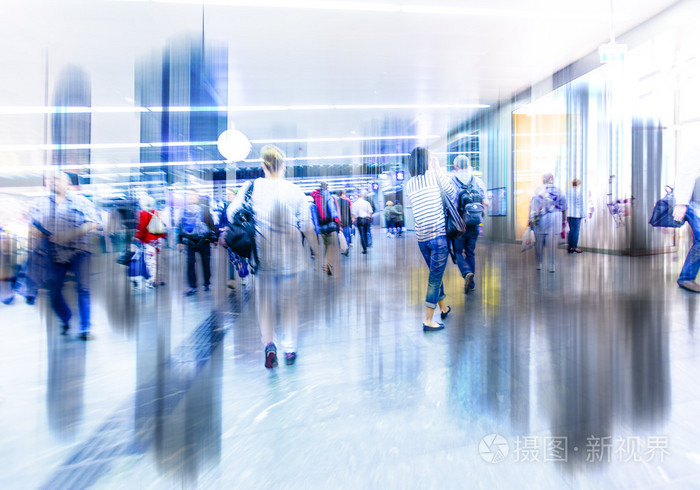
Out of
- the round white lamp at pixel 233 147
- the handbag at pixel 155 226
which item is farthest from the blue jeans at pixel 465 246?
the handbag at pixel 155 226

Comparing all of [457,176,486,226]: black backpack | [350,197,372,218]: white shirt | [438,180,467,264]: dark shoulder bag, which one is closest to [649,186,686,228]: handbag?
[457,176,486,226]: black backpack

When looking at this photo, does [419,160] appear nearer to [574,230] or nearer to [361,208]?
[361,208]

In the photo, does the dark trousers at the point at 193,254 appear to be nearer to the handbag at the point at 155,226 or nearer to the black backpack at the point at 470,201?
the handbag at the point at 155,226

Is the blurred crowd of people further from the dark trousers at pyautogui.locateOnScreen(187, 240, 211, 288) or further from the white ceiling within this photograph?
the white ceiling

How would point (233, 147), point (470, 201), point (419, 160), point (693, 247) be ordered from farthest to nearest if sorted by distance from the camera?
point (233, 147), point (470, 201), point (693, 247), point (419, 160)

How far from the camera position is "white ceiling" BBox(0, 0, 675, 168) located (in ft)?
17.2

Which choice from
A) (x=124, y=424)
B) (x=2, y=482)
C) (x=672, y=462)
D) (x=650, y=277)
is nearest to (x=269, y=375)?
(x=124, y=424)

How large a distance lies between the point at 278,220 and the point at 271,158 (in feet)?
1.34

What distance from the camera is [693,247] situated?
3768 millimetres

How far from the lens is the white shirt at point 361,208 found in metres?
8.54

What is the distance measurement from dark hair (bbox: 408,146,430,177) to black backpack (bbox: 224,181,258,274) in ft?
4.31

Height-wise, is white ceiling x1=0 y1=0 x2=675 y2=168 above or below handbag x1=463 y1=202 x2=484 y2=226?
above

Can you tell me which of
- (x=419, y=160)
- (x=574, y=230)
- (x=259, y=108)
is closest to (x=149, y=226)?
(x=419, y=160)

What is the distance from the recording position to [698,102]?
5812 mm
